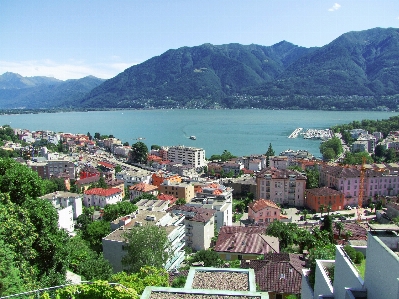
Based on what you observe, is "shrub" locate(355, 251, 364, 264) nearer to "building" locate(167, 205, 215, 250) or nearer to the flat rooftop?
the flat rooftop

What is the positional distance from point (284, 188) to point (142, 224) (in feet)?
40.8

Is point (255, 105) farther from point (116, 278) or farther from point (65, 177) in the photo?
point (116, 278)

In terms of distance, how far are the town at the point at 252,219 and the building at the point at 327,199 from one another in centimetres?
6

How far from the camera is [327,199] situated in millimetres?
20953

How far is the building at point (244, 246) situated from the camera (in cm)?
1163

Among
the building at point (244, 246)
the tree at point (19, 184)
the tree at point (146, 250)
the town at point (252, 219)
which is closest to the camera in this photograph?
the town at point (252, 219)

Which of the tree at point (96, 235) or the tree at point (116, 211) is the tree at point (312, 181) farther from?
the tree at point (96, 235)

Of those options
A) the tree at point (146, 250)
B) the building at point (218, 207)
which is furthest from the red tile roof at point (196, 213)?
the tree at point (146, 250)

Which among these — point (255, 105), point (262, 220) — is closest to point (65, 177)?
point (262, 220)

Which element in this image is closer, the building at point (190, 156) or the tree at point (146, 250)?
the tree at point (146, 250)

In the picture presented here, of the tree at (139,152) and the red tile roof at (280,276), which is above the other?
the red tile roof at (280,276)

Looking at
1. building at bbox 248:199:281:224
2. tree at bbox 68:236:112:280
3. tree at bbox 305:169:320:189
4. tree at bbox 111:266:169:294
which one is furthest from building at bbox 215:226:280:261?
tree at bbox 305:169:320:189

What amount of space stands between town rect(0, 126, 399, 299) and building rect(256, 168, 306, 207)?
6 cm

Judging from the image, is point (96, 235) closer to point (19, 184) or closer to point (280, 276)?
point (19, 184)
